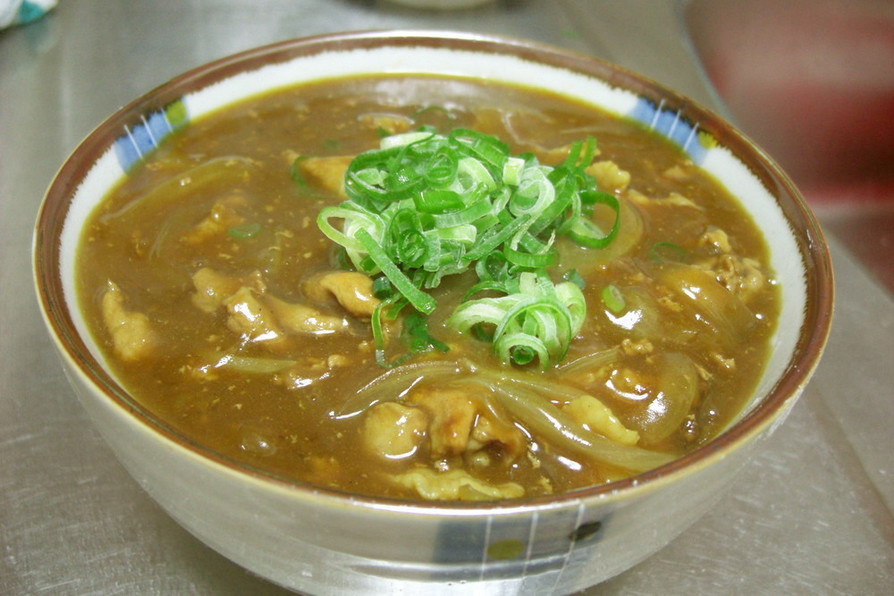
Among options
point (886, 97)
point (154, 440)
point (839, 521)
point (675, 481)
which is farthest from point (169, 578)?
point (886, 97)

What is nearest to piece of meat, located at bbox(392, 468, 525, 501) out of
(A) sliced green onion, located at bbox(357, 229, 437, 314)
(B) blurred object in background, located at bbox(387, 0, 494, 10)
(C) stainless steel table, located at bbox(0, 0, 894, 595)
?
(A) sliced green onion, located at bbox(357, 229, 437, 314)

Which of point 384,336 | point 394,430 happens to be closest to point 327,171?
point 384,336

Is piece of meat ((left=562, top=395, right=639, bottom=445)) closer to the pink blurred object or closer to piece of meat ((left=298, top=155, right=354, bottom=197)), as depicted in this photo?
piece of meat ((left=298, top=155, right=354, bottom=197))

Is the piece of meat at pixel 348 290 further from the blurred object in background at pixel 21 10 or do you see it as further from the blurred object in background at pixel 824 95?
the blurred object in background at pixel 21 10

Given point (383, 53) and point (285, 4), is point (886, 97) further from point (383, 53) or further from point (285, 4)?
point (285, 4)

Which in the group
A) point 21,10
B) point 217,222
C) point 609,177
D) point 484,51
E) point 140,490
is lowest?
point 140,490

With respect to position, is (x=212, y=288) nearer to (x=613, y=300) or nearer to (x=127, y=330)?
(x=127, y=330)
